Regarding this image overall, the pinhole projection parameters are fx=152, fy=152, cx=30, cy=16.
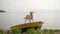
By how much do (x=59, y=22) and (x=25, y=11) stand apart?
0.25 m

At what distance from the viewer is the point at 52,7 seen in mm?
1090

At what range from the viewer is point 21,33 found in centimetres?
101

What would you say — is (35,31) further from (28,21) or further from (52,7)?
(52,7)

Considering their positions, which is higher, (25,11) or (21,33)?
(25,11)

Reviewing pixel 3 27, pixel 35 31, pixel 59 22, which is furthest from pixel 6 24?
pixel 59 22

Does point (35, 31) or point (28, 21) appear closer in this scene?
point (35, 31)

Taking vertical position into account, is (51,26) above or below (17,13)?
below

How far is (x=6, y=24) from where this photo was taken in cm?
108

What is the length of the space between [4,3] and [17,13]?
0.12m

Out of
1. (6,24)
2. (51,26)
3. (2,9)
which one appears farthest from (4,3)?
(51,26)

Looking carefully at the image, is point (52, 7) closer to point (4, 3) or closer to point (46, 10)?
point (46, 10)

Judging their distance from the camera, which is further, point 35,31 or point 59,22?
point 59,22

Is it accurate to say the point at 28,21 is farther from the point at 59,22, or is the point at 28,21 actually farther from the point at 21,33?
the point at 59,22

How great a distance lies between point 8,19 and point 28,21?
144 mm
